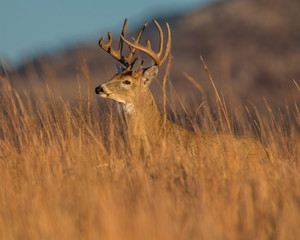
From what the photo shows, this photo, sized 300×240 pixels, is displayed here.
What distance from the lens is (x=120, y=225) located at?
417 centimetres

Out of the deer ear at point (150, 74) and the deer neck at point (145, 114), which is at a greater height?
the deer ear at point (150, 74)

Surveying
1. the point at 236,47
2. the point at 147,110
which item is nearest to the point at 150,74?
the point at 147,110

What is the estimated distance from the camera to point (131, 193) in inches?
201

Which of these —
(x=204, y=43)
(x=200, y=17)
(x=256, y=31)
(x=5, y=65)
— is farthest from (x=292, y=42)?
(x=5, y=65)

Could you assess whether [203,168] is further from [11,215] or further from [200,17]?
[200,17]

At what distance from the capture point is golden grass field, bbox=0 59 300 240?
421 cm

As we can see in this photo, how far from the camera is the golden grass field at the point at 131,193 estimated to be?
421cm

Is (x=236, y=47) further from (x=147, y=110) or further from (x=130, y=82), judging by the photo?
(x=147, y=110)

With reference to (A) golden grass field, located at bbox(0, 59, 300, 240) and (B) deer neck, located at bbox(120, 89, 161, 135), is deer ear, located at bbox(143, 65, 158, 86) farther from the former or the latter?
(A) golden grass field, located at bbox(0, 59, 300, 240)

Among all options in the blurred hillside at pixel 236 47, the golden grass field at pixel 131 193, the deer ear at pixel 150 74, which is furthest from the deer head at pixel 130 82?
the blurred hillside at pixel 236 47

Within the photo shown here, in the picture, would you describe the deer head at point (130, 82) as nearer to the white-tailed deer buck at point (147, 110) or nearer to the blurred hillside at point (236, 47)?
the white-tailed deer buck at point (147, 110)

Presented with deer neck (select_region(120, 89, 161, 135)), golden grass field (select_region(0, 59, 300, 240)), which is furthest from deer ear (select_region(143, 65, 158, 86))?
golden grass field (select_region(0, 59, 300, 240))

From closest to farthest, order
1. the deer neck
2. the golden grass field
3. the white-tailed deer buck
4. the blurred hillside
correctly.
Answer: the golden grass field, the white-tailed deer buck, the deer neck, the blurred hillside

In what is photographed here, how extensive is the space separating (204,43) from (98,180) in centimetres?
6646
